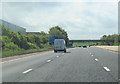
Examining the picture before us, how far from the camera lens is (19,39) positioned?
2307 inches

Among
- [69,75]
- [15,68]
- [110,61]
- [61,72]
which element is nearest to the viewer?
[69,75]

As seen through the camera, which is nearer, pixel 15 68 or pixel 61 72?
pixel 61 72

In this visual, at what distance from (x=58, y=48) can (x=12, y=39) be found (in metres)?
19.5

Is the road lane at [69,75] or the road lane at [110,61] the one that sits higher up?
the road lane at [69,75]

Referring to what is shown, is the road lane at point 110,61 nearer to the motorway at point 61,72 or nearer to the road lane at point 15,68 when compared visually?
the motorway at point 61,72

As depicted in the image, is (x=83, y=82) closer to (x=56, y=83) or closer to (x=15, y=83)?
(x=56, y=83)

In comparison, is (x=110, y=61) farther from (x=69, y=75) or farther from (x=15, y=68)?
(x=69, y=75)

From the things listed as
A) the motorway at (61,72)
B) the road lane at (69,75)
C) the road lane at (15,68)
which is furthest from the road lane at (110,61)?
the road lane at (15,68)

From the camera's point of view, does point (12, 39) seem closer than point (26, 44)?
Yes

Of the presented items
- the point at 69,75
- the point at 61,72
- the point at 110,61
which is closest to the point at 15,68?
the point at 61,72

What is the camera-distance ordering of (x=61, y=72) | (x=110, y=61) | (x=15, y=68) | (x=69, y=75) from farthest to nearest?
(x=110, y=61)
(x=15, y=68)
(x=61, y=72)
(x=69, y=75)

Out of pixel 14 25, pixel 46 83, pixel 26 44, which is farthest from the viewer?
pixel 14 25

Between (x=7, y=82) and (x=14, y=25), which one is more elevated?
(x=14, y=25)

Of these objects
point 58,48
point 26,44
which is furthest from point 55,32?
point 58,48
